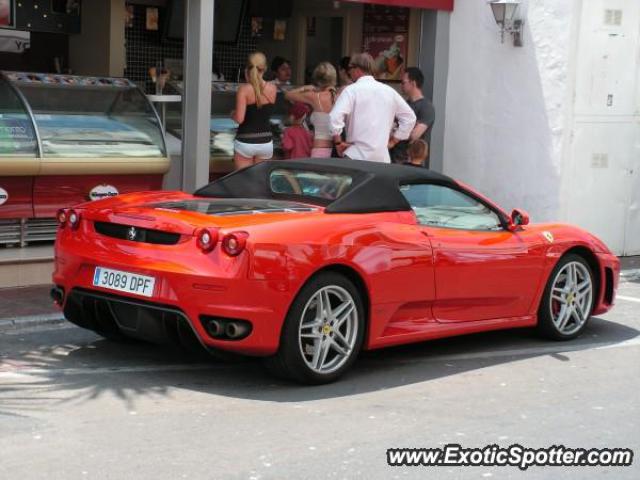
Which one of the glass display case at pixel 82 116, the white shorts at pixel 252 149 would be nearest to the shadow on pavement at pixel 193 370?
the glass display case at pixel 82 116

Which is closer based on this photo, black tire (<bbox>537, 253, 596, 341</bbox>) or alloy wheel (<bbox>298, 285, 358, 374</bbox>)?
alloy wheel (<bbox>298, 285, 358, 374</bbox>)

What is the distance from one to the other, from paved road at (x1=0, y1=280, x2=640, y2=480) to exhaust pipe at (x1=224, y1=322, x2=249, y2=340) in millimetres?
359

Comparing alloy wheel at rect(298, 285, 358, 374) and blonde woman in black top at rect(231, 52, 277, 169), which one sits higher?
blonde woman in black top at rect(231, 52, 277, 169)

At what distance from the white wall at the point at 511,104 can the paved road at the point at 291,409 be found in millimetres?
4756

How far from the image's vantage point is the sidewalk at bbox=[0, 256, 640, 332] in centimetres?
830

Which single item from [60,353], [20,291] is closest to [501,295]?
[60,353]

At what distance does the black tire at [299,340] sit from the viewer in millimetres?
6539

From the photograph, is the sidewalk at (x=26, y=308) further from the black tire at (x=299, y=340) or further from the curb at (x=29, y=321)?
the black tire at (x=299, y=340)

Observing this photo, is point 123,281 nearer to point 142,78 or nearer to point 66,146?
point 66,146

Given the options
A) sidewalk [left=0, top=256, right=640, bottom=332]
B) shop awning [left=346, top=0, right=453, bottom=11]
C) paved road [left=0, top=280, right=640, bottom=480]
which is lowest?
sidewalk [left=0, top=256, right=640, bottom=332]

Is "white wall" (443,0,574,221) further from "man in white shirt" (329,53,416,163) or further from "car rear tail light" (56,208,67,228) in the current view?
"car rear tail light" (56,208,67,228)

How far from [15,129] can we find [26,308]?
68.8 inches

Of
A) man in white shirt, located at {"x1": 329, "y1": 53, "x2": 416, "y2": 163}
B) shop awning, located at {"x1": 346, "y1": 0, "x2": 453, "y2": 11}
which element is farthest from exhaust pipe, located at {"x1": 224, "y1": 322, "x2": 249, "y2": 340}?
shop awning, located at {"x1": 346, "y1": 0, "x2": 453, "y2": 11}

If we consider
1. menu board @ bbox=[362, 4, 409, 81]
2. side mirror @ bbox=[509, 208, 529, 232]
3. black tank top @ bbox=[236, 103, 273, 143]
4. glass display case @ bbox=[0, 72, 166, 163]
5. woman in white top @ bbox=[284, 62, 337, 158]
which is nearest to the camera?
side mirror @ bbox=[509, 208, 529, 232]
